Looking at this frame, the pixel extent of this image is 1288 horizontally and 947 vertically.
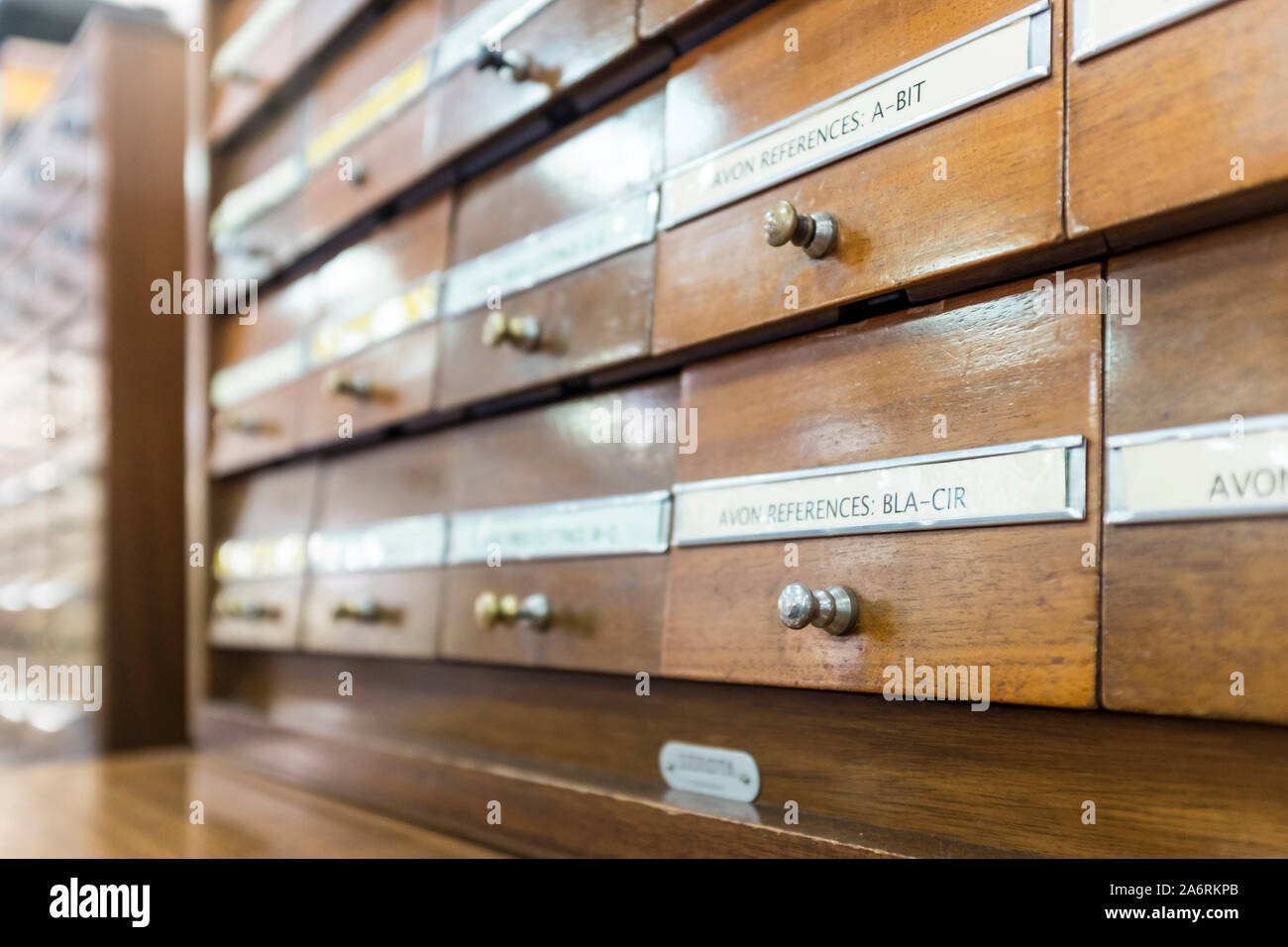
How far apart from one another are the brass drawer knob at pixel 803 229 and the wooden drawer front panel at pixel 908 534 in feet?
0.22

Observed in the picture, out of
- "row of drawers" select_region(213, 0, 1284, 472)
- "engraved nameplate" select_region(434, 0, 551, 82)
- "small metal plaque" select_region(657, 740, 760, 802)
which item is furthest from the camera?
"engraved nameplate" select_region(434, 0, 551, 82)

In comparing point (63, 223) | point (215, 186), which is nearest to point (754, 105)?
point (215, 186)

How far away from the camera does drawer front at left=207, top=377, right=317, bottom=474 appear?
5.08 feet

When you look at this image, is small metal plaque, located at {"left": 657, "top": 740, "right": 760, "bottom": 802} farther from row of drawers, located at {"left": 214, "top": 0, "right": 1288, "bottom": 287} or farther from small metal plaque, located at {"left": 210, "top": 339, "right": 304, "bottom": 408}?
small metal plaque, located at {"left": 210, "top": 339, "right": 304, "bottom": 408}

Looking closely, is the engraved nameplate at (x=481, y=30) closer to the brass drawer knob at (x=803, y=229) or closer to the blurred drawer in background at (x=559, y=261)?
the blurred drawer in background at (x=559, y=261)

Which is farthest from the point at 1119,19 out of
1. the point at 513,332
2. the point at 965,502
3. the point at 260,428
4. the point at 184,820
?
the point at 260,428

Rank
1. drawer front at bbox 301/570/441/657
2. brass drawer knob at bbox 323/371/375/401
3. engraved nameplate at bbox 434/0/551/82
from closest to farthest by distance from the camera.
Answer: engraved nameplate at bbox 434/0/551/82 → drawer front at bbox 301/570/441/657 → brass drawer knob at bbox 323/371/375/401

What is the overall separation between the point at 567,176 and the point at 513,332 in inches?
6.9

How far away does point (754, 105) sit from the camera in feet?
2.78

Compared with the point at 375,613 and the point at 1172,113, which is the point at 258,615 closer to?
the point at 375,613

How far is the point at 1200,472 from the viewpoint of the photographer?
0.56m

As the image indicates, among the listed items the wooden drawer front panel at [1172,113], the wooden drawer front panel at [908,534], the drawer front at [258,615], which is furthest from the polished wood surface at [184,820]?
the wooden drawer front panel at [1172,113]

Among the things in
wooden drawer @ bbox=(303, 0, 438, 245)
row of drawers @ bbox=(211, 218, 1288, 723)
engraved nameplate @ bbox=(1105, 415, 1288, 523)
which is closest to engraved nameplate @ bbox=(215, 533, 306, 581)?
wooden drawer @ bbox=(303, 0, 438, 245)

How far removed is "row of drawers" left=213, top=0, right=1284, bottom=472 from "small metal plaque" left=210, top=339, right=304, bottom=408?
132 millimetres
